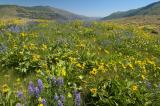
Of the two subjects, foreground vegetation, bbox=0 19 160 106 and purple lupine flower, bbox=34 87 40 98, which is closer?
purple lupine flower, bbox=34 87 40 98

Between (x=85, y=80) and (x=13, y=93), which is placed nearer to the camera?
(x=13, y=93)

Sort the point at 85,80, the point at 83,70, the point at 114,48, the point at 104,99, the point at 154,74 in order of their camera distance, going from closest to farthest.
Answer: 1. the point at 104,99
2. the point at 85,80
3. the point at 83,70
4. the point at 154,74
5. the point at 114,48

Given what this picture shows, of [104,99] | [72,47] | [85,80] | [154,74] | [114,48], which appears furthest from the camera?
[114,48]

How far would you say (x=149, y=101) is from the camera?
20.5 ft

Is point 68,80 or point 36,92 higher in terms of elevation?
point 36,92

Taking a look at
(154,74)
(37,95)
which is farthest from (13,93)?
(154,74)

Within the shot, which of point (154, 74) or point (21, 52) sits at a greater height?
point (21, 52)

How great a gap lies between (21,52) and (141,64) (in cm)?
351

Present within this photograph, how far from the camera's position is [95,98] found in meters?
6.16

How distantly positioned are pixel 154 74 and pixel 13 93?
14.0ft

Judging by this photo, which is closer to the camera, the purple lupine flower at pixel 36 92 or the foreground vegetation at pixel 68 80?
the purple lupine flower at pixel 36 92

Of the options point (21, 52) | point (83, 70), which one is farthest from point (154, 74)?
point (21, 52)

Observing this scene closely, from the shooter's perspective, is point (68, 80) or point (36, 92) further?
point (68, 80)

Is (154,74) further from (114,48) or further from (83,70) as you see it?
(114,48)
